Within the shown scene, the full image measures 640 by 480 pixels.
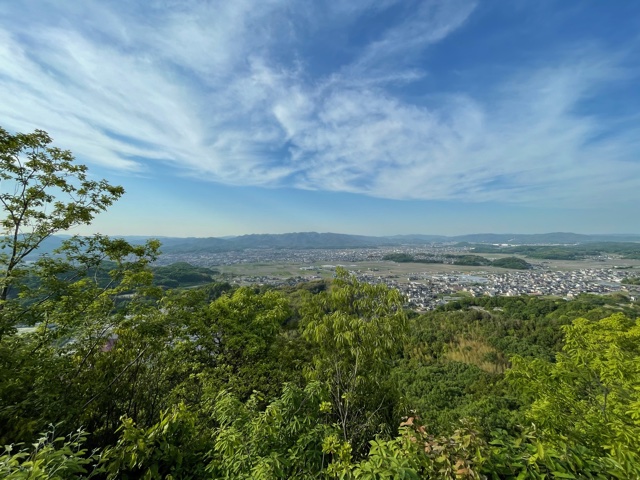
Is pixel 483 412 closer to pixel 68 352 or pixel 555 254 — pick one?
pixel 68 352

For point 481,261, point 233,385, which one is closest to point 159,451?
point 233,385

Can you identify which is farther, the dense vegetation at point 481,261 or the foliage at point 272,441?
the dense vegetation at point 481,261

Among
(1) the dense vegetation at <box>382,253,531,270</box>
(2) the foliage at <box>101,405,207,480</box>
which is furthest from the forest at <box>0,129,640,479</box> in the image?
(1) the dense vegetation at <box>382,253,531,270</box>

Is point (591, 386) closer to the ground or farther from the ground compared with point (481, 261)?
farther from the ground

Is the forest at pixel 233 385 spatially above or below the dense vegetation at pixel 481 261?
above

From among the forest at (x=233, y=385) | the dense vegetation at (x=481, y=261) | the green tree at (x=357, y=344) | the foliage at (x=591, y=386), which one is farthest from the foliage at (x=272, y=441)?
the dense vegetation at (x=481, y=261)

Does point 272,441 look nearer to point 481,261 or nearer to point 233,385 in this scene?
point 233,385

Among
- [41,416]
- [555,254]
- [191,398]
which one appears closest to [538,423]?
[41,416]

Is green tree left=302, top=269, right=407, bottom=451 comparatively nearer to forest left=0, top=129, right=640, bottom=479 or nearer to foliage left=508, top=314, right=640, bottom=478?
forest left=0, top=129, right=640, bottom=479

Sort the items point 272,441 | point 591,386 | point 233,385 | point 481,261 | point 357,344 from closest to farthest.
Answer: point 272,441
point 357,344
point 591,386
point 233,385
point 481,261

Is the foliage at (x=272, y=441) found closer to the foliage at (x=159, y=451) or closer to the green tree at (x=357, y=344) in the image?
the foliage at (x=159, y=451)
